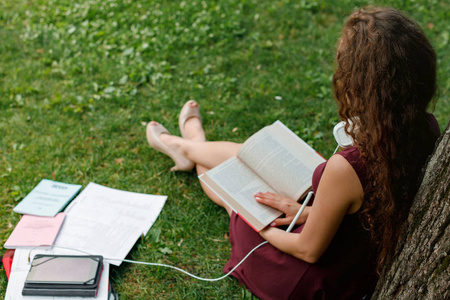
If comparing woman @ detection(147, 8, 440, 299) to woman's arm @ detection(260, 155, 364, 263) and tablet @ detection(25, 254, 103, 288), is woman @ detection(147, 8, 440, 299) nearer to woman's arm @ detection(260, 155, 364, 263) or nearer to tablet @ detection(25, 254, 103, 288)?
woman's arm @ detection(260, 155, 364, 263)

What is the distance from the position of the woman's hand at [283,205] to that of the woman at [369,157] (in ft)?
0.46

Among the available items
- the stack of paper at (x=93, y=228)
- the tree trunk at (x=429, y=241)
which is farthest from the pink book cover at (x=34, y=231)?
the tree trunk at (x=429, y=241)

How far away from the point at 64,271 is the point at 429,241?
72.1 inches

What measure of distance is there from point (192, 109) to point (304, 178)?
131 cm

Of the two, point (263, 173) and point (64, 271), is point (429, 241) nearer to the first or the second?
point (263, 173)

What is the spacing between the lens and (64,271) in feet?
8.02

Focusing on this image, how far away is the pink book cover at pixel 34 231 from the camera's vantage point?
268cm

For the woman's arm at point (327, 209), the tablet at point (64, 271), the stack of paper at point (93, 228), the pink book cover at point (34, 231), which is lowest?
the stack of paper at point (93, 228)

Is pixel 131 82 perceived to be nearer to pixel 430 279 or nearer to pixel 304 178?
pixel 304 178

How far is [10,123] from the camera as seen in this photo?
149 inches

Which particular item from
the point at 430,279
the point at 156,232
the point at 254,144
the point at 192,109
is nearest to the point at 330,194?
the point at 430,279

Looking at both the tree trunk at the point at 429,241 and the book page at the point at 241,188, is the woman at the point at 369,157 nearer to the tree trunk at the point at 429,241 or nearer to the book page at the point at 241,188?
the tree trunk at the point at 429,241

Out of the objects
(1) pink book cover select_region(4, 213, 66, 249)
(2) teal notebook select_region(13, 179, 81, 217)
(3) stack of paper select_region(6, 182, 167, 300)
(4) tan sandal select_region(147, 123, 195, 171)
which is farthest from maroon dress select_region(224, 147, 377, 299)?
(2) teal notebook select_region(13, 179, 81, 217)

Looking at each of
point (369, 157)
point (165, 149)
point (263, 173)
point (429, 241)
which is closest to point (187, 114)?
point (165, 149)
